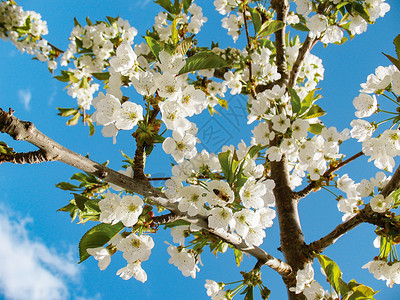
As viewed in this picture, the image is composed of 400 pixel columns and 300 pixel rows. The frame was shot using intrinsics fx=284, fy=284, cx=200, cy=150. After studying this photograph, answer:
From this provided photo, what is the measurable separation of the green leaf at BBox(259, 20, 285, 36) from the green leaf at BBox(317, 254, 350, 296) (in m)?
1.46

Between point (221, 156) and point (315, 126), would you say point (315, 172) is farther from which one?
point (221, 156)

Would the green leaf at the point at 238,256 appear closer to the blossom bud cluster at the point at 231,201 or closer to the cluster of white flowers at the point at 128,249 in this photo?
the blossom bud cluster at the point at 231,201

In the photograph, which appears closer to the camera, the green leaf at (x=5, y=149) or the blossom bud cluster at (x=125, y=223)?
the green leaf at (x=5, y=149)

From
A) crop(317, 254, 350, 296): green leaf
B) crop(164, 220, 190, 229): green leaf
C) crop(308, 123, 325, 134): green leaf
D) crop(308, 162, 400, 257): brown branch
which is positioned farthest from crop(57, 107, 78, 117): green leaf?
crop(317, 254, 350, 296): green leaf

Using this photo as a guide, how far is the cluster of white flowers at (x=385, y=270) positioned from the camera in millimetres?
1410

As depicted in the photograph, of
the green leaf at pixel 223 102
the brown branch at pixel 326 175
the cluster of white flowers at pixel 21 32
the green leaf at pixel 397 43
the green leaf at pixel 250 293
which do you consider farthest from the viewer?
the cluster of white flowers at pixel 21 32

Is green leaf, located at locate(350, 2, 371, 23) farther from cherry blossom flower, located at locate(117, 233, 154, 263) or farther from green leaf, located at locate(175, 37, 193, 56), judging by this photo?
cherry blossom flower, located at locate(117, 233, 154, 263)

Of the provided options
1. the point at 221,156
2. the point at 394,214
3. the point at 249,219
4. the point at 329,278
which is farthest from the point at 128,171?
the point at 394,214

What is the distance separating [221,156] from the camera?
1239 millimetres

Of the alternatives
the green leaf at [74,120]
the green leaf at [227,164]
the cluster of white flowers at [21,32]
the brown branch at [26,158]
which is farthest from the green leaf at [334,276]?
the cluster of white flowers at [21,32]

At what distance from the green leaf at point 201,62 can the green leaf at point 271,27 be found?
0.99 metres

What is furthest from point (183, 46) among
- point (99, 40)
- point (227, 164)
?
point (99, 40)

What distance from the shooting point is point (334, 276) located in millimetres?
1354

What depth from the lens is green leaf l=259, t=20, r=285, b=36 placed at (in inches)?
75.2
